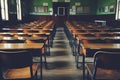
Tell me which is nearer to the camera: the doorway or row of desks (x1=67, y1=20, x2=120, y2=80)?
row of desks (x1=67, y1=20, x2=120, y2=80)

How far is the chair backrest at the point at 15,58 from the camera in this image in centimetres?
176

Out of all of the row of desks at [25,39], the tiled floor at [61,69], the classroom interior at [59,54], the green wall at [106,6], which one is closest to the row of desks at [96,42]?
the classroom interior at [59,54]

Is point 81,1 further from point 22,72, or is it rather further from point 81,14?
point 22,72

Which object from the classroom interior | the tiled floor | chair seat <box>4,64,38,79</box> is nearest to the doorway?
the classroom interior

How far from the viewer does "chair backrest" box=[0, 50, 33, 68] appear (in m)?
1.76

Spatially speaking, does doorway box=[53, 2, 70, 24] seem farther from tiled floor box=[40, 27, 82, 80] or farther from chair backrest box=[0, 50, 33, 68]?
chair backrest box=[0, 50, 33, 68]

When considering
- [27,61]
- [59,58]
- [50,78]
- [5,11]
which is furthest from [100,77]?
[5,11]

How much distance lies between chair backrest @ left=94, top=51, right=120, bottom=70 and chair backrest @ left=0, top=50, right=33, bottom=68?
692mm

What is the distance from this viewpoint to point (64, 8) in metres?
17.3

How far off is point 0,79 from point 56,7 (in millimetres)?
15724

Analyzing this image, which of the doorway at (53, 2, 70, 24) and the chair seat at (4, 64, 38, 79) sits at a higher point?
the doorway at (53, 2, 70, 24)

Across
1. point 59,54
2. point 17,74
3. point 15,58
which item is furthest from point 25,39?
point 59,54

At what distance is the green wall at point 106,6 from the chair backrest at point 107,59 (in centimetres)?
1039

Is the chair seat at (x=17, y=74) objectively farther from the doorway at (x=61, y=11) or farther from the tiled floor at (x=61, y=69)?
the doorway at (x=61, y=11)
